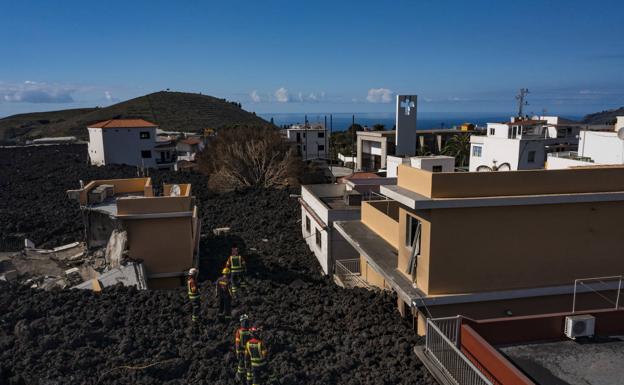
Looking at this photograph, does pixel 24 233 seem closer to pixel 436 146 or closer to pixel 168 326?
pixel 168 326

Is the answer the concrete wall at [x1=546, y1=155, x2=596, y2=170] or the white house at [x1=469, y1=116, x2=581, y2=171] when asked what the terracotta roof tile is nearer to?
the white house at [x1=469, y1=116, x2=581, y2=171]

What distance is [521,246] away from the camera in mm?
12477

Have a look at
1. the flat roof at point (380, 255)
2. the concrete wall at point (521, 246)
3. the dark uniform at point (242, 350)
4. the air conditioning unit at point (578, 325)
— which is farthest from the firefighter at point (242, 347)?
→ the air conditioning unit at point (578, 325)

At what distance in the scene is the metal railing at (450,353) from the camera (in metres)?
8.51

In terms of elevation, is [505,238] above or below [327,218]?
above

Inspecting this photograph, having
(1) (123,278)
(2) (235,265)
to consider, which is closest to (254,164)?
(1) (123,278)

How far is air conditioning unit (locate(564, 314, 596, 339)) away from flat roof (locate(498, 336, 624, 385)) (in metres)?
0.17

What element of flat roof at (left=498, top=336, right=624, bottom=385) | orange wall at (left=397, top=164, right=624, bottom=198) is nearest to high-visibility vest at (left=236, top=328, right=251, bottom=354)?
flat roof at (left=498, top=336, right=624, bottom=385)

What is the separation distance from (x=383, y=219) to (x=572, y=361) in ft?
29.5

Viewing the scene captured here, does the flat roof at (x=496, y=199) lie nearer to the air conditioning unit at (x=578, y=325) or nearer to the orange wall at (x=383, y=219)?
the air conditioning unit at (x=578, y=325)

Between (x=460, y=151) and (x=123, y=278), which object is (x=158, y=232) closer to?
(x=123, y=278)

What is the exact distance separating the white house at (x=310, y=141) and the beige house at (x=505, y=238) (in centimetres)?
5685

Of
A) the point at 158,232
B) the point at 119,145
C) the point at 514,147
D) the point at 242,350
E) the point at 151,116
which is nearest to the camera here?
the point at 242,350

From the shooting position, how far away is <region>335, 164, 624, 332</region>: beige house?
1199 cm
